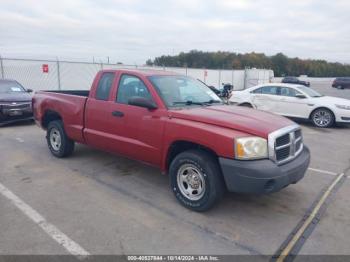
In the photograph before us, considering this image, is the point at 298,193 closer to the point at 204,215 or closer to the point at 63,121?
the point at 204,215

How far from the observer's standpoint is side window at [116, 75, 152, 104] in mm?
4716

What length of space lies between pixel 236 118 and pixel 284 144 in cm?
68

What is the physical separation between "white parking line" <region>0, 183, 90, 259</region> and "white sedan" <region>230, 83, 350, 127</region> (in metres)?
9.61

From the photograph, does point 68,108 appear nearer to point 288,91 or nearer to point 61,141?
point 61,141

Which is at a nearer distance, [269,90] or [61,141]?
[61,141]

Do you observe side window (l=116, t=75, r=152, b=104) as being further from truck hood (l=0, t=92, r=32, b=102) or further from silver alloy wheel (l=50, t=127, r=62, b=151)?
truck hood (l=0, t=92, r=32, b=102)

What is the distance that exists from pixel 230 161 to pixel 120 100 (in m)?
2.17

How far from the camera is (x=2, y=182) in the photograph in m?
4.96

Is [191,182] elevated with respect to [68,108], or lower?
lower

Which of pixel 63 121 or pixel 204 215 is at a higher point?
pixel 63 121

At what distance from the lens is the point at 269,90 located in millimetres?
12023

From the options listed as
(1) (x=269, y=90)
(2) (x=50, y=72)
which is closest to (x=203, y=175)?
(1) (x=269, y=90)

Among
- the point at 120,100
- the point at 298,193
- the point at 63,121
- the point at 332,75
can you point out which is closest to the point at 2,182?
the point at 63,121

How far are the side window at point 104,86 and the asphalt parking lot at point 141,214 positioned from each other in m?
1.33
